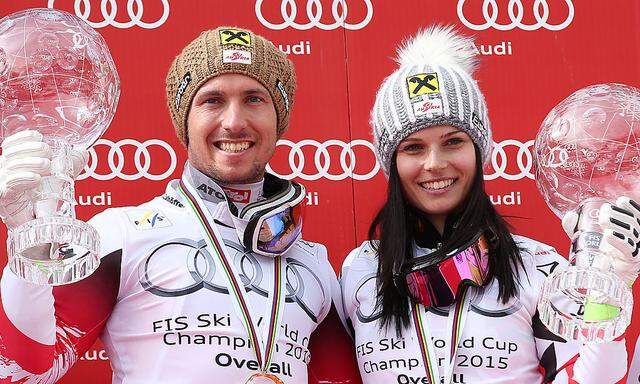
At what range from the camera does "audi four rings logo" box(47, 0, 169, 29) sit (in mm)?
3660

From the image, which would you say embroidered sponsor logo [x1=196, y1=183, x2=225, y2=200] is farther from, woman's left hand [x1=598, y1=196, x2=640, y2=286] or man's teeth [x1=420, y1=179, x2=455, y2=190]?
woman's left hand [x1=598, y1=196, x2=640, y2=286]

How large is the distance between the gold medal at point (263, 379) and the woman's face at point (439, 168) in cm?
65

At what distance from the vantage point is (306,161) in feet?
12.2

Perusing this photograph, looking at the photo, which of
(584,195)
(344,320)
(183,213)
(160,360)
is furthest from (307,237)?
(584,195)

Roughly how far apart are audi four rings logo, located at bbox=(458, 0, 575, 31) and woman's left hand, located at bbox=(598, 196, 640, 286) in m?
1.61

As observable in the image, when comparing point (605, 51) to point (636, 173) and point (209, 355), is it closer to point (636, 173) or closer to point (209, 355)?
point (636, 173)

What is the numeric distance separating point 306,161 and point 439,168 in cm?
88

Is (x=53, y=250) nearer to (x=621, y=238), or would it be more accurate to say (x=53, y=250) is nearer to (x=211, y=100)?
(x=211, y=100)

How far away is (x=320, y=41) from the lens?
Result: 3744 millimetres

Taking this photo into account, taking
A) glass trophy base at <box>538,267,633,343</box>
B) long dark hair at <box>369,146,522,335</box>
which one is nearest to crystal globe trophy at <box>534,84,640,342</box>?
glass trophy base at <box>538,267,633,343</box>

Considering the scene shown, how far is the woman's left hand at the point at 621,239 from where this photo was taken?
7.49 feet

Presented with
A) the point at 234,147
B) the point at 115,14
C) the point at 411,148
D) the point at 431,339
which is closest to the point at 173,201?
the point at 234,147

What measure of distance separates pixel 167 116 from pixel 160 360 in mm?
1203

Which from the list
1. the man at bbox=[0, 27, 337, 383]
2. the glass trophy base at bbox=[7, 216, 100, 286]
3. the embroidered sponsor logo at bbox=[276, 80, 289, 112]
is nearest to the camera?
the glass trophy base at bbox=[7, 216, 100, 286]
